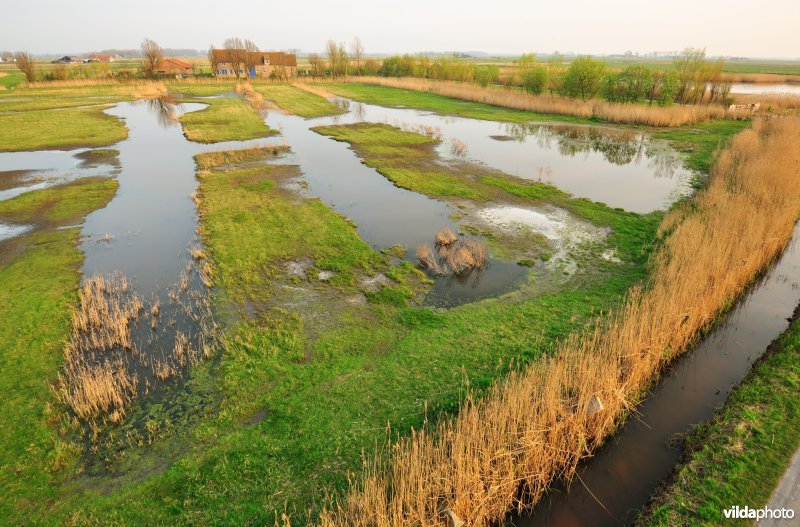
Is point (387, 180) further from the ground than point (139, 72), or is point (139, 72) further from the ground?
point (139, 72)

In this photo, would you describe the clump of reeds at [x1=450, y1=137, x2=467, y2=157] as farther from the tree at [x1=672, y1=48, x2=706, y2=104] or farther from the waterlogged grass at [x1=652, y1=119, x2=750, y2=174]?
the tree at [x1=672, y1=48, x2=706, y2=104]

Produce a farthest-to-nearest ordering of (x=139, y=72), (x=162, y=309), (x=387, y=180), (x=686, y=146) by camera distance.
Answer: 1. (x=139, y=72)
2. (x=686, y=146)
3. (x=387, y=180)
4. (x=162, y=309)

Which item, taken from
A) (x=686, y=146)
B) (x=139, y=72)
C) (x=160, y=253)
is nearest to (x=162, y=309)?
(x=160, y=253)

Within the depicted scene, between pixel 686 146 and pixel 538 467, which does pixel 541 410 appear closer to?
pixel 538 467

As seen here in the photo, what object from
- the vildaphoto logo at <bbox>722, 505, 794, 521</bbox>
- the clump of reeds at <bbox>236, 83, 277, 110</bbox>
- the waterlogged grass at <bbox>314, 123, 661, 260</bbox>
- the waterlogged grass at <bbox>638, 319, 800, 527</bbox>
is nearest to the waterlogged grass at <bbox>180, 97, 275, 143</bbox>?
the clump of reeds at <bbox>236, 83, 277, 110</bbox>

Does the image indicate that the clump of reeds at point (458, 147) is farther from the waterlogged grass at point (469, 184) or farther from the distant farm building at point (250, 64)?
the distant farm building at point (250, 64)

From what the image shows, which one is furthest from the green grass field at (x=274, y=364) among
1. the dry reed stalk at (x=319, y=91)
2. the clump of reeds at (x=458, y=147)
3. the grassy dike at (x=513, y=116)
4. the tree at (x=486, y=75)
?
the tree at (x=486, y=75)
